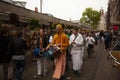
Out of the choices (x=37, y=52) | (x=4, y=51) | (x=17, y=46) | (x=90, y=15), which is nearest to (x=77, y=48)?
(x=37, y=52)

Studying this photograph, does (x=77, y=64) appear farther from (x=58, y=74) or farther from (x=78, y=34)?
(x=58, y=74)

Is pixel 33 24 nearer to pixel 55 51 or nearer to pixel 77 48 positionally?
pixel 77 48

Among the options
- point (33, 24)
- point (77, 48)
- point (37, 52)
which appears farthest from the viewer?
point (33, 24)

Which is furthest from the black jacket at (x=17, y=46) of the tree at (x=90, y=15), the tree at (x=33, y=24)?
the tree at (x=90, y=15)

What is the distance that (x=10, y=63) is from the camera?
952 cm

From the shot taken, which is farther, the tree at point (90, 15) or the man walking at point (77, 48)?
the tree at point (90, 15)

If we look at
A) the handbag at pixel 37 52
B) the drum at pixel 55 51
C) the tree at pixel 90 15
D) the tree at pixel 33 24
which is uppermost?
the tree at pixel 90 15

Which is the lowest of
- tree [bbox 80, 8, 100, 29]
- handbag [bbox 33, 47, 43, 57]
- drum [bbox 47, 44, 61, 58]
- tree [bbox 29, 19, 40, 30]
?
handbag [bbox 33, 47, 43, 57]

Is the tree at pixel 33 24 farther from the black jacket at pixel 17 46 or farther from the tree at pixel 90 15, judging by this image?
the tree at pixel 90 15

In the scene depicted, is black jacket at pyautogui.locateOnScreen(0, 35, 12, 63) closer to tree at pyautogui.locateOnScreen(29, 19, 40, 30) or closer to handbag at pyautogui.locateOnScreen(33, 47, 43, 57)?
handbag at pyautogui.locateOnScreen(33, 47, 43, 57)

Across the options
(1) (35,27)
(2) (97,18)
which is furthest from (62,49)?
(2) (97,18)

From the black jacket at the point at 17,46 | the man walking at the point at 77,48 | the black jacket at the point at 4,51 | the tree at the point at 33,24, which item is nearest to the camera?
the black jacket at the point at 4,51

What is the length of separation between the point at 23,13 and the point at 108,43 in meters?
8.44

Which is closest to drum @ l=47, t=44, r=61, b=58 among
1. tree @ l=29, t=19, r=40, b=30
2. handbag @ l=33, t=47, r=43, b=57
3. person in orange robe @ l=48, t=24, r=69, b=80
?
person in orange robe @ l=48, t=24, r=69, b=80
